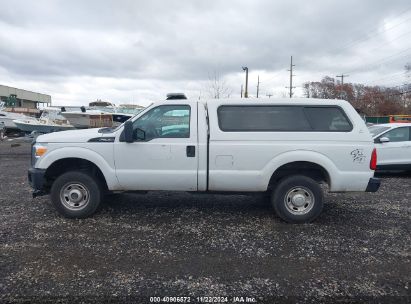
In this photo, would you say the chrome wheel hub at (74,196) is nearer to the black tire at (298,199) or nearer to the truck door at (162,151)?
the truck door at (162,151)

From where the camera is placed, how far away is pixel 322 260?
3.98 metres

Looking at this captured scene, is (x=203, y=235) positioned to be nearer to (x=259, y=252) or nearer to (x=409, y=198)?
(x=259, y=252)

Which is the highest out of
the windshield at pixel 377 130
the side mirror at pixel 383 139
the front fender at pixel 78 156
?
Answer: the windshield at pixel 377 130

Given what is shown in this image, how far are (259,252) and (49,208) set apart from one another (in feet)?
12.8

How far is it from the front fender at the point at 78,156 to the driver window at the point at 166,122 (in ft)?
2.41

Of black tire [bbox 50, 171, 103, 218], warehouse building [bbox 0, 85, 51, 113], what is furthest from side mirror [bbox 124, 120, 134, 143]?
warehouse building [bbox 0, 85, 51, 113]

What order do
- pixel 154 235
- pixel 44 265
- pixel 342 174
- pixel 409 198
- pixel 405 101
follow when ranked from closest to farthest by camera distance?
pixel 44 265, pixel 154 235, pixel 342 174, pixel 409 198, pixel 405 101

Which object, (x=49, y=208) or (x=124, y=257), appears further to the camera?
(x=49, y=208)

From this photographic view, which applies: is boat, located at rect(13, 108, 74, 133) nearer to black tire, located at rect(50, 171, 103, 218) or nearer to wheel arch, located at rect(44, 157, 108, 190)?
wheel arch, located at rect(44, 157, 108, 190)

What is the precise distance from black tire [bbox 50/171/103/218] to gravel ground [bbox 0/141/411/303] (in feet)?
0.61

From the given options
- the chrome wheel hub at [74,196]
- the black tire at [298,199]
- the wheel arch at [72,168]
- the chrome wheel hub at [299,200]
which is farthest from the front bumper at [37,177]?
the chrome wheel hub at [299,200]

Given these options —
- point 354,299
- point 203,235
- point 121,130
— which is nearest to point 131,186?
point 121,130

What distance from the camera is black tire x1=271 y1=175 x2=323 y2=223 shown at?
511 centimetres

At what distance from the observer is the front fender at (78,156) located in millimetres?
5156
